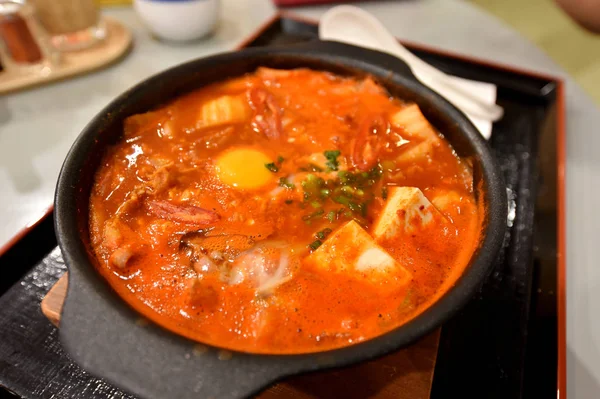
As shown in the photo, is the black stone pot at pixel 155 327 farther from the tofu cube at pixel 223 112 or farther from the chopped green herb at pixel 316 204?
the chopped green herb at pixel 316 204

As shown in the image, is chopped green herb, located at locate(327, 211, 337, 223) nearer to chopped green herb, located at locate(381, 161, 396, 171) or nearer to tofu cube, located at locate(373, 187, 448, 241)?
tofu cube, located at locate(373, 187, 448, 241)

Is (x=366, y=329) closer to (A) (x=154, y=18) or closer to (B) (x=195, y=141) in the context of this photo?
(B) (x=195, y=141)

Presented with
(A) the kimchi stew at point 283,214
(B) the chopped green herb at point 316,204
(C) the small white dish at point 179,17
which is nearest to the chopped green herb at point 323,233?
(A) the kimchi stew at point 283,214

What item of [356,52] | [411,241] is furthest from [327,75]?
[411,241]

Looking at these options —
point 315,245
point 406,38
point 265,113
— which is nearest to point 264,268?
point 315,245

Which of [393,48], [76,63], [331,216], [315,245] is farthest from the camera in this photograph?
[76,63]

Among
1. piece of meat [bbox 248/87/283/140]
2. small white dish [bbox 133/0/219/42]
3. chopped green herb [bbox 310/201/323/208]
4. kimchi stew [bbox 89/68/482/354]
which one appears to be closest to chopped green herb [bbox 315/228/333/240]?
kimchi stew [bbox 89/68/482/354]

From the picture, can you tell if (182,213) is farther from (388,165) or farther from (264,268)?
(388,165)
